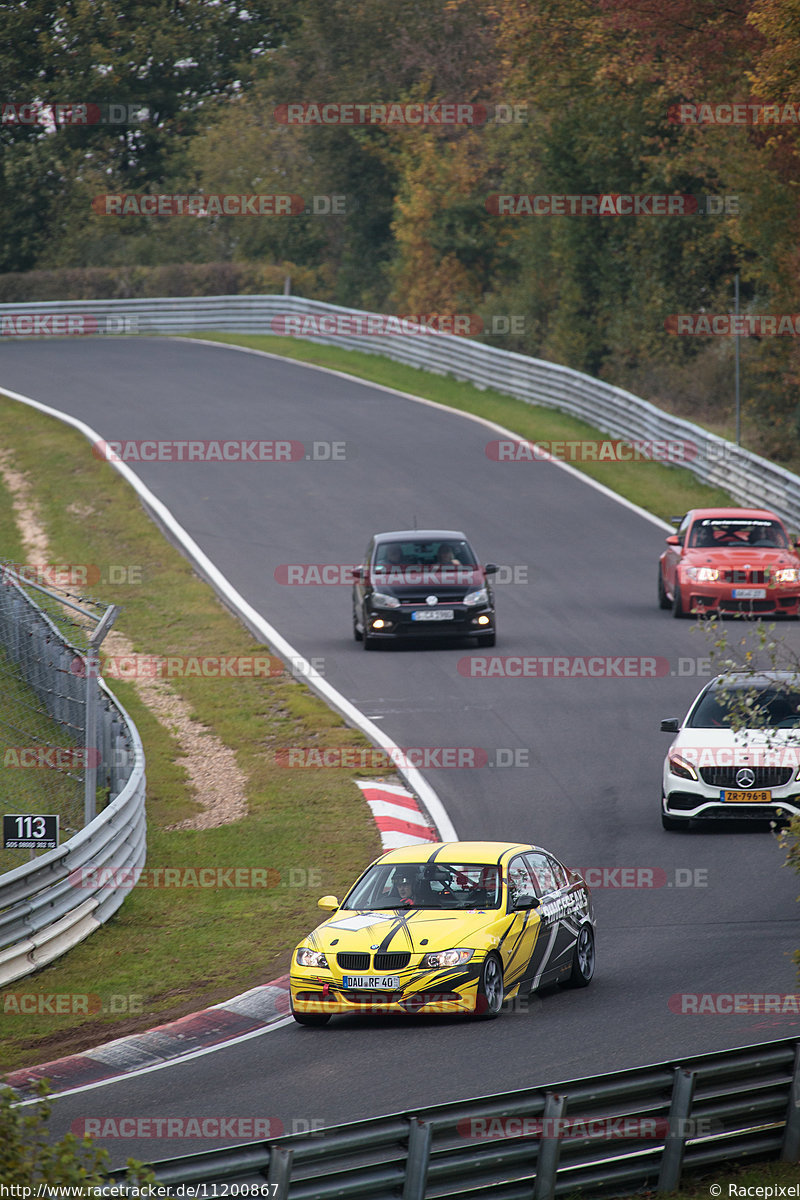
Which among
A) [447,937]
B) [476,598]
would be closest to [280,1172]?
[447,937]

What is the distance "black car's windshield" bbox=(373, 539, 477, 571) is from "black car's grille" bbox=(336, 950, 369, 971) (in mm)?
13238

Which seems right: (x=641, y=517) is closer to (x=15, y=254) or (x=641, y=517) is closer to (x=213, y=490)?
(x=213, y=490)

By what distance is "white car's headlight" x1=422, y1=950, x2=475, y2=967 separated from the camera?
37.5 feet

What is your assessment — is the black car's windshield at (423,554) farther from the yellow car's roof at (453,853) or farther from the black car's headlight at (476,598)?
the yellow car's roof at (453,853)

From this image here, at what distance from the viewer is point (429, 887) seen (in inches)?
485

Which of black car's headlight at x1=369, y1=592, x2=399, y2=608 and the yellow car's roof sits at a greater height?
black car's headlight at x1=369, y1=592, x2=399, y2=608

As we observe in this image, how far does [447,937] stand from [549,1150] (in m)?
3.27

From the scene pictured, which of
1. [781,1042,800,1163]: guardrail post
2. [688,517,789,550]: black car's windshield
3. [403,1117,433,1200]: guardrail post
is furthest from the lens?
[688,517,789,550]: black car's windshield

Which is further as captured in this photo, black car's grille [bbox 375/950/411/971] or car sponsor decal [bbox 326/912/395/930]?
car sponsor decal [bbox 326/912/395/930]

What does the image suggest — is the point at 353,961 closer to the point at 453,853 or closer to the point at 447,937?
the point at 447,937

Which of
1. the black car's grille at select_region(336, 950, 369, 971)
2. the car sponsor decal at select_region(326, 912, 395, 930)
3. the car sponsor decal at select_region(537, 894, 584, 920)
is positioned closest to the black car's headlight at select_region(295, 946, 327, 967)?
the black car's grille at select_region(336, 950, 369, 971)

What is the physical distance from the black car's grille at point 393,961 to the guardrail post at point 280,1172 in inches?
161

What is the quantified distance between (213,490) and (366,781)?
15.7 meters

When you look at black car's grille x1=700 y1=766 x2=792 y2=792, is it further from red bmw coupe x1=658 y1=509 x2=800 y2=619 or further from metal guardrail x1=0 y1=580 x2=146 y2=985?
red bmw coupe x1=658 y1=509 x2=800 y2=619
